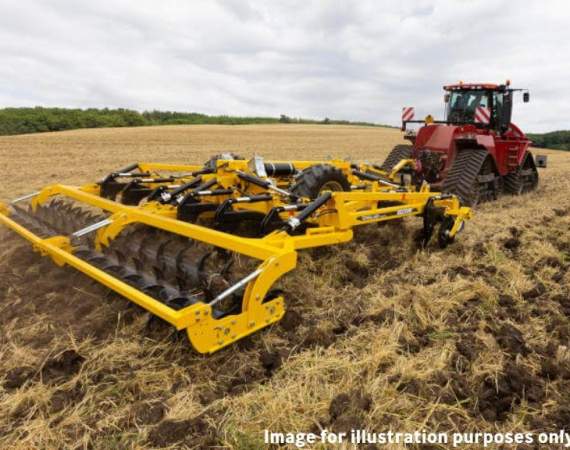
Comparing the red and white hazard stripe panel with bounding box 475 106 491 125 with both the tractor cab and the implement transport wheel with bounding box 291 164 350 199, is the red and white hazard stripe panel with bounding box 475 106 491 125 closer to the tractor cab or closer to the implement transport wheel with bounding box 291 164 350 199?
the tractor cab

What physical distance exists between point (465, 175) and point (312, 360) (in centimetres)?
582

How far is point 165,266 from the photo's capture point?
11.3ft

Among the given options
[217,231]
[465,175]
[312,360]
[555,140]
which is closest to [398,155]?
[465,175]

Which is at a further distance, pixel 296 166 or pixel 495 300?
pixel 296 166

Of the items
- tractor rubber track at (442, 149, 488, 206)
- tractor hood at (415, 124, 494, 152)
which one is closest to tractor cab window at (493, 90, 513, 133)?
tractor hood at (415, 124, 494, 152)

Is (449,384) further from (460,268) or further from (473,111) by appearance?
(473,111)

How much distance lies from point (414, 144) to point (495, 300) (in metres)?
5.46

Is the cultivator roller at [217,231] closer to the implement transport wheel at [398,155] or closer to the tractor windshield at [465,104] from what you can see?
the implement transport wheel at [398,155]

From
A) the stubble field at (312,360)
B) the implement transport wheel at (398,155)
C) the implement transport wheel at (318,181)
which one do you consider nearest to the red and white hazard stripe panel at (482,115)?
the implement transport wheel at (398,155)

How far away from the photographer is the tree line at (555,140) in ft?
117

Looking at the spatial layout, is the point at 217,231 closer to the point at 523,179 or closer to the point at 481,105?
the point at 481,105

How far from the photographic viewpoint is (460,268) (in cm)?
424

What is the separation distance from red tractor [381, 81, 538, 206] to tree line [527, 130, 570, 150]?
3128 cm

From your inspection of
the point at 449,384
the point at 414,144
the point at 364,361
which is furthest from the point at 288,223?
the point at 414,144
